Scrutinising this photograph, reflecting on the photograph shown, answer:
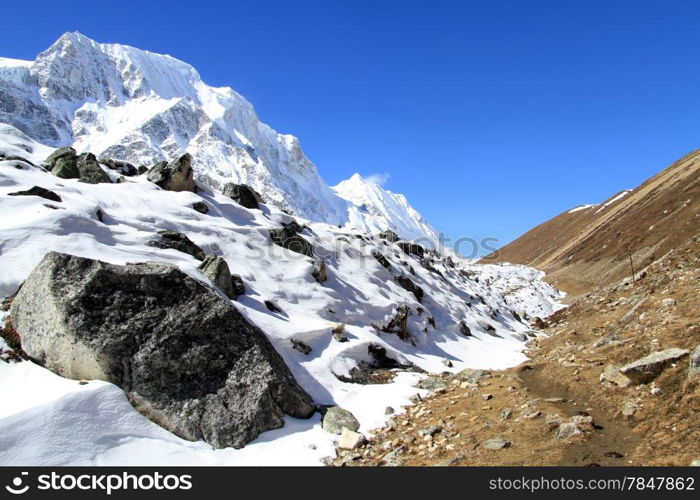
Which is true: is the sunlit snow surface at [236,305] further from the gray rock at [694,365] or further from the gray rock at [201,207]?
the gray rock at [694,365]

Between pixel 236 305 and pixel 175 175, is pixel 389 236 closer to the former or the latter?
pixel 175 175

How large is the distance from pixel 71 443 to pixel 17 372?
2.64 metres

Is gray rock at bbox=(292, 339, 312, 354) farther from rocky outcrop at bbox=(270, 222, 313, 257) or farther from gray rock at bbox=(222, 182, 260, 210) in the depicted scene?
gray rock at bbox=(222, 182, 260, 210)

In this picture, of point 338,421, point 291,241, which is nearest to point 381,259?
point 291,241

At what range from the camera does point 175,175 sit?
2450 cm

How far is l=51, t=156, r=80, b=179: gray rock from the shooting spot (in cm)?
2222

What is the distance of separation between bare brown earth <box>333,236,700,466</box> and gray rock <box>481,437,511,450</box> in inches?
2.6

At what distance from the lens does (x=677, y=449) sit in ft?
22.1

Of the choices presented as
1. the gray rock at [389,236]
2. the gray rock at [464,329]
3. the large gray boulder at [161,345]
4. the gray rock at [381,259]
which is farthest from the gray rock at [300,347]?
the gray rock at [389,236]

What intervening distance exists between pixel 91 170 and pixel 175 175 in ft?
13.8

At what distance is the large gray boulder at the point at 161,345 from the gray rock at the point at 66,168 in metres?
14.3

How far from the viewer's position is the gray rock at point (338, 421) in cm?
1043

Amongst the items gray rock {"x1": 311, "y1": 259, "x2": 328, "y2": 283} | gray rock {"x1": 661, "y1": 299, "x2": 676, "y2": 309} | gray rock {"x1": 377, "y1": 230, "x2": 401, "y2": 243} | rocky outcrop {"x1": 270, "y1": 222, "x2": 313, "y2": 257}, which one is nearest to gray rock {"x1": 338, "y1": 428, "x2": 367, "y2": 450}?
gray rock {"x1": 311, "y1": 259, "x2": 328, "y2": 283}

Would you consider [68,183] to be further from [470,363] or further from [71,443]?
[470,363]
